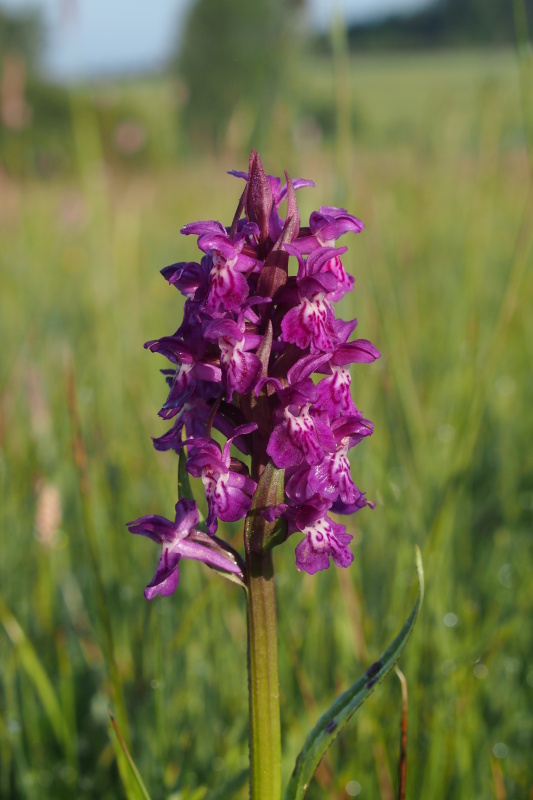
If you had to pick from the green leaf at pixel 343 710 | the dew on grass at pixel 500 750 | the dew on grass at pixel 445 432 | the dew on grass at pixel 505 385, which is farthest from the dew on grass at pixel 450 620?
the dew on grass at pixel 505 385

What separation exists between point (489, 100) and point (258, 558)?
2456 millimetres

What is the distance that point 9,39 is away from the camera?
122 ft

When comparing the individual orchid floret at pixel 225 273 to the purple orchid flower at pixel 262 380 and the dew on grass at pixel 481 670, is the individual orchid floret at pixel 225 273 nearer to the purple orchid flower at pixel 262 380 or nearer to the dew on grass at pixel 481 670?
the purple orchid flower at pixel 262 380

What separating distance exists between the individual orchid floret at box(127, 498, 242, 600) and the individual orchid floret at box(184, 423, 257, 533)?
2 cm

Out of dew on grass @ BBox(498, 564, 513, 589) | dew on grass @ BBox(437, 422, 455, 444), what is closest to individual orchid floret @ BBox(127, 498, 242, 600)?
dew on grass @ BBox(498, 564, 513, 589)

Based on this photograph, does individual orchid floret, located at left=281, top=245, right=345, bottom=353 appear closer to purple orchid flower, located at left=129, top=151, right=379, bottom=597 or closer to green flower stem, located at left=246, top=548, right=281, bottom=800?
purple orchid flower, located at left=129, top=151, right=379, bottom=597

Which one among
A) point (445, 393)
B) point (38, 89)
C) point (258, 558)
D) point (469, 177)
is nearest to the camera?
point (258, 558)

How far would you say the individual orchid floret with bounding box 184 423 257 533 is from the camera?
93cm

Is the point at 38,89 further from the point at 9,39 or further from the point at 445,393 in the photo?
the point at 445,393

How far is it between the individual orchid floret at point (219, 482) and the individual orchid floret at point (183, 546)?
2cm

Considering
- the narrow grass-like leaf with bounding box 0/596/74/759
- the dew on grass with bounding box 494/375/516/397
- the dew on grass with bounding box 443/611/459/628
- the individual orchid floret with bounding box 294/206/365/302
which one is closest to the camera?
the individual orchid floret with bounding box 294/206/365/302

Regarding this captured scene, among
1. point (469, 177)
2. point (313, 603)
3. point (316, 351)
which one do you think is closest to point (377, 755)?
point (313, 603)

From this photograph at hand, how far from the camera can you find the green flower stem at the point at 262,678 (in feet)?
3.00

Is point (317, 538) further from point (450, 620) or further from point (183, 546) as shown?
point (450, 620)
